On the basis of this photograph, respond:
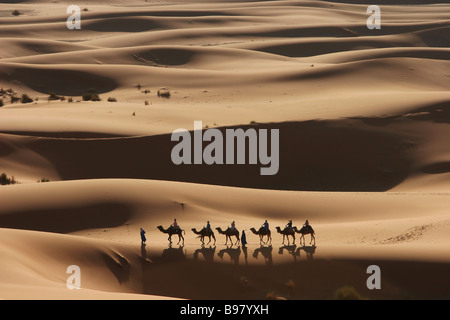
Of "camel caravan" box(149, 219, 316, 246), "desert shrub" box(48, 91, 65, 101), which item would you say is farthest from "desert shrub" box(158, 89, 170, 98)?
"camel caravan" box(149, 219, 316, 246)

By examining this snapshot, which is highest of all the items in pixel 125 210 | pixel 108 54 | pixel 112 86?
pixel 108 54

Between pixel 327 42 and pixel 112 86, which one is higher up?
pixel 327 42

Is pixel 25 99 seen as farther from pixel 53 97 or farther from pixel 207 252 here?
pixel 207 252

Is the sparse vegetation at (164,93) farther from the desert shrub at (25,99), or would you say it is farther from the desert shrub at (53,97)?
the desert shrub at (25,99)

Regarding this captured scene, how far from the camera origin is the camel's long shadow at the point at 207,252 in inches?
694

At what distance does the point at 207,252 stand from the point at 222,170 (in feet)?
40.3

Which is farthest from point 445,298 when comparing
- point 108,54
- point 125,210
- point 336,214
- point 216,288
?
point 108,54

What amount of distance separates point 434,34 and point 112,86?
118 ft

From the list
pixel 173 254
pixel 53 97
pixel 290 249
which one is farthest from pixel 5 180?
pixel 53 97

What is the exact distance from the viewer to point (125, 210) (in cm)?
2209

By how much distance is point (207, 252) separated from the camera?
18.0 m

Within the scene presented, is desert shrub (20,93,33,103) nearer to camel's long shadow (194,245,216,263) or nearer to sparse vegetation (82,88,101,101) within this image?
sparse vegetation (82,88,101,101)

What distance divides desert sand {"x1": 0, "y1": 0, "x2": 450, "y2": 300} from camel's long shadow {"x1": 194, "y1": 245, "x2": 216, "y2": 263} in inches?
2.1
